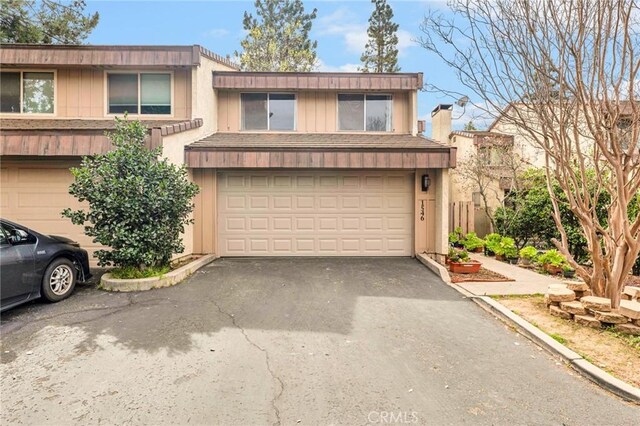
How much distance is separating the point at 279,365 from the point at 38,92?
35.7 feet

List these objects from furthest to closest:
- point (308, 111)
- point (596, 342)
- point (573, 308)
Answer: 1. point (308, 111)
2. point (573, 308)
3. point (596, 342)

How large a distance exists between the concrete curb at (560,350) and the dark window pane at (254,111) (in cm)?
751

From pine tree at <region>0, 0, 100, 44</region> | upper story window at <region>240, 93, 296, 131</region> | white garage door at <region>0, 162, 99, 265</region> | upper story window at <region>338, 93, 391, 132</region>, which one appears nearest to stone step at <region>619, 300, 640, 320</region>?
upper story window at <region>338, 93, 391, 132</region>

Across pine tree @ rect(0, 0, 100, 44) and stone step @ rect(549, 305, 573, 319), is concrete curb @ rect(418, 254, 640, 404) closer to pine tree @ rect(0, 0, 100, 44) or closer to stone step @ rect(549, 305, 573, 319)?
stone step @ rect(549, 305, 573, 319)

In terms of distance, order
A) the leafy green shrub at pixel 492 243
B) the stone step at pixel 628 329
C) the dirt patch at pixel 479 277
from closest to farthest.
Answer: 1. the stone step at pixel 628 329
2. the dirt patch at pixel 479 277
3. the leafy green shrub at pixel 492 243

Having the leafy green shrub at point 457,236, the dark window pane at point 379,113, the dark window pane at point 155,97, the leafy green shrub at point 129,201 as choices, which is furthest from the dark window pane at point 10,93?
the leafy green shrub at point 457,236

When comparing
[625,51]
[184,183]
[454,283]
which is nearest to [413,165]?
[454,283]

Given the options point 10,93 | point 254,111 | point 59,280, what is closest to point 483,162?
point 254,111

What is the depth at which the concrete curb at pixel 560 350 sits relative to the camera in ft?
10.2

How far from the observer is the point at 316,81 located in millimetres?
10102

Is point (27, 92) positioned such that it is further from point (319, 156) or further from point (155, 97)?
point (319, 156)

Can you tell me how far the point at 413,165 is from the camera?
27.2ft

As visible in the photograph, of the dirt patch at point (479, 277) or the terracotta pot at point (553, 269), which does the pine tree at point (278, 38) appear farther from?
the terracotta pot at point (553, 269)

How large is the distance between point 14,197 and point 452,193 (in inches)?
589
